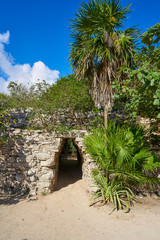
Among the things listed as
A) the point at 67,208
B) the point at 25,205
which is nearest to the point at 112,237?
the point at 67,208

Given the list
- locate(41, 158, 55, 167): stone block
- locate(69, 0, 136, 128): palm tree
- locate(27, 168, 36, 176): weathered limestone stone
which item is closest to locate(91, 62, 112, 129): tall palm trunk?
locate(69, 0, 136, 128): palm tree

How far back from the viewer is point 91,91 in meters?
6.24

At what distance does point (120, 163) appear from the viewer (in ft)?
14.7

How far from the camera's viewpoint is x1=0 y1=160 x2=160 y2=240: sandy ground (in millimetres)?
3340

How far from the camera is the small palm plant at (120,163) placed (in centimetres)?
445

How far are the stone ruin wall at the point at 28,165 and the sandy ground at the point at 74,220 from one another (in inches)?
21.8

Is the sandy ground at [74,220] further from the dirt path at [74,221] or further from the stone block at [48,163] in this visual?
the stone block at [48,163]

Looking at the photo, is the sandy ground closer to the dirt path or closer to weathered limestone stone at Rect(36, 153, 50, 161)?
the dirt path

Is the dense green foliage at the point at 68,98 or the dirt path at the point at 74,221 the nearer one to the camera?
the dirt path at the point at 74,221

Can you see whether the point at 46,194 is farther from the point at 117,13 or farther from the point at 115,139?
the point at 117,13

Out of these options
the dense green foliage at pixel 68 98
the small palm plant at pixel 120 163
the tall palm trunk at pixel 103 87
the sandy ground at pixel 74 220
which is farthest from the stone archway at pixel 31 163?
the tall palm trunk at pixel 103 87

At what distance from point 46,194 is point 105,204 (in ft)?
7.35

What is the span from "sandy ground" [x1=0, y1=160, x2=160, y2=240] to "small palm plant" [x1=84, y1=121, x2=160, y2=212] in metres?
0.40

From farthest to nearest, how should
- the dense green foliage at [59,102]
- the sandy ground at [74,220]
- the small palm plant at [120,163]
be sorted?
the dense green foliage at [59,102] < the small palm plant at [120,163] < the sandy ground at [74,220]
